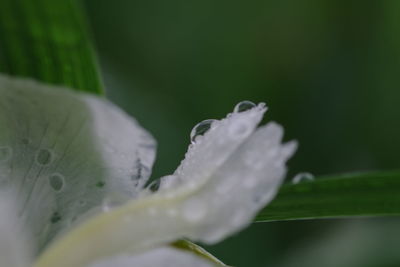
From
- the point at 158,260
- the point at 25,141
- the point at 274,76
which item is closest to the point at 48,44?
the point at 25,141

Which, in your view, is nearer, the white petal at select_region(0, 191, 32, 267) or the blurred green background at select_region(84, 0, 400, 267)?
the white petal at select_region(0, 191, 32, 267)

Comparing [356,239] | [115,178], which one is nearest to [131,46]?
[356,239]

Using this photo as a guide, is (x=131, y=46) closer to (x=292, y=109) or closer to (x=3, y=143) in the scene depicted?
(x=292, y=109)

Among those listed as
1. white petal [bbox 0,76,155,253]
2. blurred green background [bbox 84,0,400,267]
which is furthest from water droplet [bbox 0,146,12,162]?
blurred green background [bbox 84,0,400,267]

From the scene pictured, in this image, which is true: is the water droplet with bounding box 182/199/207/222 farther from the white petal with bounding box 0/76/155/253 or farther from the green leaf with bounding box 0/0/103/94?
the green leaf with bounding box 0/0/103/94

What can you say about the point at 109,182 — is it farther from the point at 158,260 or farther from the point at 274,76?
the point at 274,76

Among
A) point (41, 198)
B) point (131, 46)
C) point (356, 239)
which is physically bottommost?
point (356, 239)

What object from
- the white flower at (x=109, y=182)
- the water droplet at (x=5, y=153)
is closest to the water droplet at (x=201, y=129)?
the white flower at (x=109, y=182)
